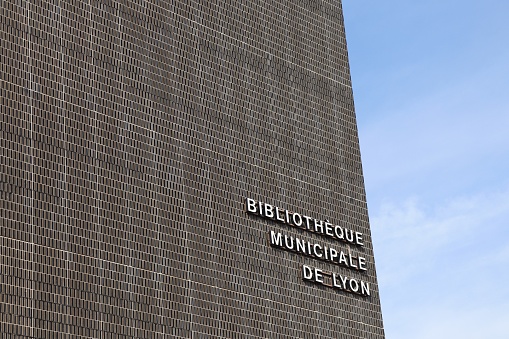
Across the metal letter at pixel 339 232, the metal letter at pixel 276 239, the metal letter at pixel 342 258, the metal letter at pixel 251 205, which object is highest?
the metal letter at pixel 339 232

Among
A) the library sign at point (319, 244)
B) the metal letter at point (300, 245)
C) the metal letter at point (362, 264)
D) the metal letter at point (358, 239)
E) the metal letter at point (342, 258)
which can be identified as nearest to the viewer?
the library sign at point (319, 244)

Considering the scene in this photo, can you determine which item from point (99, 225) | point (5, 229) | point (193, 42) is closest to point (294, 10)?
point (193, 42)

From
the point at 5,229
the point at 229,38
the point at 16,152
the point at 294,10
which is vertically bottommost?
the point at 5,229

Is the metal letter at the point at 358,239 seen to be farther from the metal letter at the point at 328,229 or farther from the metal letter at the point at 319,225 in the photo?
the metal letter at the point at 319,225

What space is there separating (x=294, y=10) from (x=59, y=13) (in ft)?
147

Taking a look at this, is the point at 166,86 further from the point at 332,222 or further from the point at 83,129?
the point at 332,222

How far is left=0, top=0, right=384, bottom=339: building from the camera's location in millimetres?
123250

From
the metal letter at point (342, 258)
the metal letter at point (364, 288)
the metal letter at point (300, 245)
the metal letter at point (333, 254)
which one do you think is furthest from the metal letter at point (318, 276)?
the metal letter at point (364, 288)

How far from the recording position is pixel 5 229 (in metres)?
118

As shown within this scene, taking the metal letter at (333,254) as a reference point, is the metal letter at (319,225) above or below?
above

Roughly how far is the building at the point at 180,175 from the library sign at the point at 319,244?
22cm

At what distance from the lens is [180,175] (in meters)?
140

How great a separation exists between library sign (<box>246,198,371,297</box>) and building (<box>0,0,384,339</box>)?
224 mm

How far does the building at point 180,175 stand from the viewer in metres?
123
